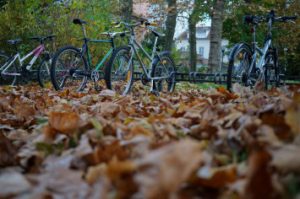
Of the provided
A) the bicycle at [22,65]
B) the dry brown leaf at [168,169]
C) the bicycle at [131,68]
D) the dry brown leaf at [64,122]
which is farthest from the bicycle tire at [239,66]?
the dry brown leaf at [168,169]

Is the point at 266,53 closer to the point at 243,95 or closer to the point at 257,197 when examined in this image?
the point at 243,95

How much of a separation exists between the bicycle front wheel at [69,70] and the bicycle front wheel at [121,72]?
2.02 ft

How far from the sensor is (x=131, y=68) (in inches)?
238

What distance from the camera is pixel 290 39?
2225 cm

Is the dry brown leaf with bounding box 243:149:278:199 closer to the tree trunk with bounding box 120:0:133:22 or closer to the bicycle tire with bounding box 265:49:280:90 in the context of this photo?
the bicycle tire with bounding box 265:49:280:90

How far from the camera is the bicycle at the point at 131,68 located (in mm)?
5701

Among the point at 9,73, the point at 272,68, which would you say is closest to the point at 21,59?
the point at 9,73

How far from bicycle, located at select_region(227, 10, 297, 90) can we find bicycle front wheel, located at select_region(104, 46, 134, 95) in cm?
153

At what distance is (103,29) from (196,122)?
881 centimetres

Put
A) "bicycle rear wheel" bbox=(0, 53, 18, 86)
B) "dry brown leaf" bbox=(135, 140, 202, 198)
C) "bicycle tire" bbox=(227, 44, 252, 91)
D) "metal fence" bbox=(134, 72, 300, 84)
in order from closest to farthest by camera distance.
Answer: "dry brown leaf" bbox=(135, 140, 202, 198), "bicycle tire" bbox=(227, 44, 252, 91), "metal fence" bbox=(134, 72, 300, 84), "bicycle rear wheel" bbox=(0, 53, 18, 86)

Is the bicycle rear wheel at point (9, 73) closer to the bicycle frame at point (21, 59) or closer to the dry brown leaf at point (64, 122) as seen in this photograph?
the bicycle frame at point (21, 59)

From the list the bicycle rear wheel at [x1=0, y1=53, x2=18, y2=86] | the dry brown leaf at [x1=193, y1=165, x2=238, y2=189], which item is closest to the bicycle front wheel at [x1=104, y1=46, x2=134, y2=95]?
the bicycle rear wheel at [x1=0, y1=53, x2=18, y2=86]

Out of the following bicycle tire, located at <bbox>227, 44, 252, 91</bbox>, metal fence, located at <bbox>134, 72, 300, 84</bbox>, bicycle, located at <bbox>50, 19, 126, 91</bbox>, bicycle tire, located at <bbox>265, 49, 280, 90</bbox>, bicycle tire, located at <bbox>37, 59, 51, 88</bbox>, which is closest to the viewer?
bicycle tire, located at <bbox>227, 44, 252, 91</bbox>

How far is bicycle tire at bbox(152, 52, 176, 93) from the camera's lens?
6406 millimetres
